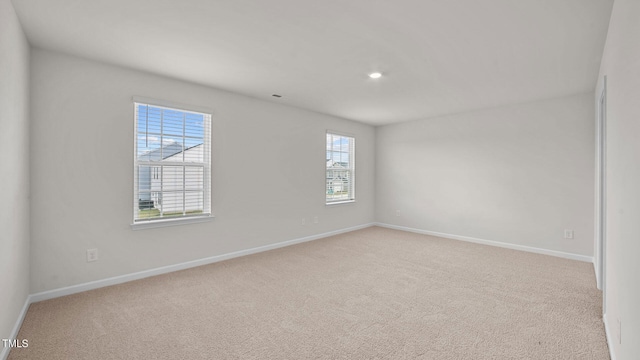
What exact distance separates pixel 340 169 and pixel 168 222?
11.2ft

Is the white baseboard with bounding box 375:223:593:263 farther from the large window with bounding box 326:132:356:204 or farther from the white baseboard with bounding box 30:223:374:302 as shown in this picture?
the white baseboard with bounding box 30:223:374:302

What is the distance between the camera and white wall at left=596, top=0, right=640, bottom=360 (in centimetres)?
127

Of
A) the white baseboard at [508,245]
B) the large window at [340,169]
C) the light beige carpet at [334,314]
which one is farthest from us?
the large window at [340,169]

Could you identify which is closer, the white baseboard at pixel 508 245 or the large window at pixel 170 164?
the large window at pixel 170 164

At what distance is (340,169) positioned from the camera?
589cm

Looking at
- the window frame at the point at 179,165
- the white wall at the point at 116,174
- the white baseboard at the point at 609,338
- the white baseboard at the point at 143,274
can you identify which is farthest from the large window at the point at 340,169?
the white baseboard at the point at 609,338

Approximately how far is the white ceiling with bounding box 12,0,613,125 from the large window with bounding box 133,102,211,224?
0.53 metres

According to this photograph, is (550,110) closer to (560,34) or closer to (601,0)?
(560,34)

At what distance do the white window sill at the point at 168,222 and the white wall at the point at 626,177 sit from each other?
3880 millimetres

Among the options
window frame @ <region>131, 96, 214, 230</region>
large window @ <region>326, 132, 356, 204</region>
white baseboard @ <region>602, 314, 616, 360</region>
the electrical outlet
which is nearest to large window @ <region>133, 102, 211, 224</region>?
window frame @ <region>131, 96, 214, 230</region>

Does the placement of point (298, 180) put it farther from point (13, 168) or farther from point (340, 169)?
point (13, 168)

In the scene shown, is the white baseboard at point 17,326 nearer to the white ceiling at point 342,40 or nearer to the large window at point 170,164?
the large window at point 170,164

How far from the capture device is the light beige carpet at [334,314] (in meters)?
1.96

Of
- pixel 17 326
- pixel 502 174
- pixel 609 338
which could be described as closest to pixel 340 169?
pixel 502 174
